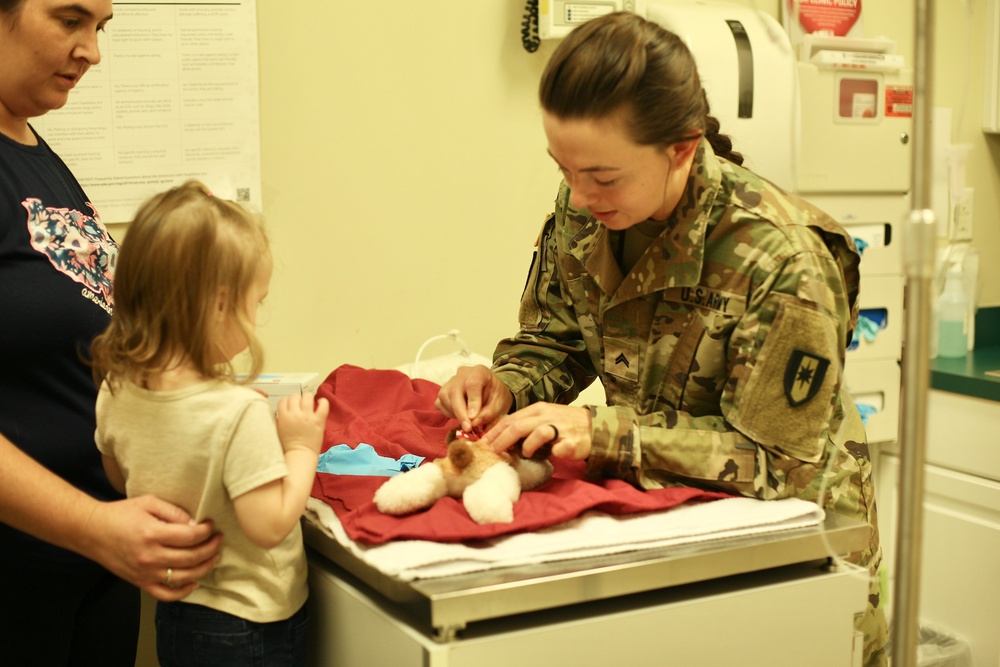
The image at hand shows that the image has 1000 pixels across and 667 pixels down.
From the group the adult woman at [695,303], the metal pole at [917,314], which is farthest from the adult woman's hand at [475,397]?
the metal pole at [917,314]

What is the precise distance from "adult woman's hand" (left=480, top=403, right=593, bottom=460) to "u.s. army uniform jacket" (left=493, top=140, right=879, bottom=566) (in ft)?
0.06

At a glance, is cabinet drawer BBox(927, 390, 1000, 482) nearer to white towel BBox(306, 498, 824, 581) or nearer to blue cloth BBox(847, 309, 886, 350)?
blue cloth BBox(847, 309, 886, 350)

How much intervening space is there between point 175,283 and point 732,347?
683 millimetres

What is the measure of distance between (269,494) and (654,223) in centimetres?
65

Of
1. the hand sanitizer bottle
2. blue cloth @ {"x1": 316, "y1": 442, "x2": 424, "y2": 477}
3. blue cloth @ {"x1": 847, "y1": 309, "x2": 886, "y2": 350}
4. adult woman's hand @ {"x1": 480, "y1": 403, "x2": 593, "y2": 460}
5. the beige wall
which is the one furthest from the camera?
the hand sanitizer bottle

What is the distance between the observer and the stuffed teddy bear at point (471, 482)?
110 cm

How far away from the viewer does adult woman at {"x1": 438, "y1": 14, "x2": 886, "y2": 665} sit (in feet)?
3.92

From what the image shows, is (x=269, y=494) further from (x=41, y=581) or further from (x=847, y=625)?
(x=847, y=625)

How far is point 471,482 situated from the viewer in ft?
3.84

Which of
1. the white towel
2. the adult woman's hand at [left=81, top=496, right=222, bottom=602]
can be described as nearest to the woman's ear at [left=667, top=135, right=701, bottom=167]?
the white towel

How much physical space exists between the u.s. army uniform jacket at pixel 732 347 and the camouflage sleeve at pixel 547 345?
103 millimetres

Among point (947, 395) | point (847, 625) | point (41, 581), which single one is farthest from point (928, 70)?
point (947, 395)

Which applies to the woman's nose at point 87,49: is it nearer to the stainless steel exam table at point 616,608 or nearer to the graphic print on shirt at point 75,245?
the graphic print on shirt at point 75,245

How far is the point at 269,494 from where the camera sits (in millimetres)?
1028
